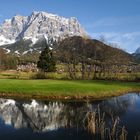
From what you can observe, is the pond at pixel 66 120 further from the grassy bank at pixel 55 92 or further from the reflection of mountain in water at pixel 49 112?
the grassy bank at pixel 55 92

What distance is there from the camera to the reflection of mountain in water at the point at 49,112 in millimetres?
43531

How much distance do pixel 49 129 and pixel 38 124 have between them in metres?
3.90

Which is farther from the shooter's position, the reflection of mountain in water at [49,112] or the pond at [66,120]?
the reflection of mountain in water at [49,112]

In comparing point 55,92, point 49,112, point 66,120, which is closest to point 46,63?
point 55,92

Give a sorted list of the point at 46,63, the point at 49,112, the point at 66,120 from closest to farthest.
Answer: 1. the point at 66,120
2. the point at 49,112
3. the point at 46,63

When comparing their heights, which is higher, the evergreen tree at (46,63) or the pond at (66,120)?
the evergreen tree at (46,63)

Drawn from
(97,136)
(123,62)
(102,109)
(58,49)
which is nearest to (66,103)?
(102,109)

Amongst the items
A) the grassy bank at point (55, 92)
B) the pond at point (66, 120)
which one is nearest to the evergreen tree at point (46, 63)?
the grassy bank at point (55, 92)

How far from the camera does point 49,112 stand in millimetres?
54406

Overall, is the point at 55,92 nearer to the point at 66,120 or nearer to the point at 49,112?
the point at 49,112

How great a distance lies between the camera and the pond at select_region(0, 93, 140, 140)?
36344mm

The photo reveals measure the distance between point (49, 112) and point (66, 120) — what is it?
839cm

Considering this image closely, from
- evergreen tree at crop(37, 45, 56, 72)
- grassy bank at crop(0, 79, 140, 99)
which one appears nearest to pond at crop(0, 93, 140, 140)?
grassy bank at crop(0, 79, 140, 99)

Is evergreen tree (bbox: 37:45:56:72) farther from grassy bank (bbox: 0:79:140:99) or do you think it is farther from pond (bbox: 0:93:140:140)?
pond (bbox: 0:93:140:140)
